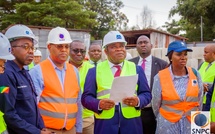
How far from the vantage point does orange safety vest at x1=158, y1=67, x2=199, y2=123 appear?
132 inches

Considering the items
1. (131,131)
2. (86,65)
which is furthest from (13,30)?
(86,65)

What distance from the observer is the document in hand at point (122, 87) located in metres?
2.94

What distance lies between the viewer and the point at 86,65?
4.71 metres

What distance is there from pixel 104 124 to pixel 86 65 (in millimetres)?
1700

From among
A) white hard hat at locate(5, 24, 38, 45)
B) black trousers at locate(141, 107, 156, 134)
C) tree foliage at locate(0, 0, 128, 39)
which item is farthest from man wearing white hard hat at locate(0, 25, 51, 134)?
tree foliage at locate(0, 0, 128, 39)

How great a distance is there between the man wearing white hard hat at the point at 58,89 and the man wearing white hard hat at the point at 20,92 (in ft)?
1.01

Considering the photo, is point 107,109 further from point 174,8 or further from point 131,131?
point 174,8

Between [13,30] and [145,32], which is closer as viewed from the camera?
[13,30]

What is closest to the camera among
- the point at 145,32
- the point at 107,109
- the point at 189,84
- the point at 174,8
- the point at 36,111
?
the point at 36,111

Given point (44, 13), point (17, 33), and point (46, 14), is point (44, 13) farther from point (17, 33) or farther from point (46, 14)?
point (17, 33)

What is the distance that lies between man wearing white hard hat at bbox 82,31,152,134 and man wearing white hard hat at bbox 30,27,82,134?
0.62ft

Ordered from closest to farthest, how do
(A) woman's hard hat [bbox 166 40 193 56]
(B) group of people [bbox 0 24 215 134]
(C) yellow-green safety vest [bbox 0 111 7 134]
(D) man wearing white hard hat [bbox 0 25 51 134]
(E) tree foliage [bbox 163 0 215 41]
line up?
1. (C) yellow-green safety vest [bbox 0 111 7 134]
2. (D) man wearing white hard hat [bbox 0 25 51 134]
3. (B) group of people [bbox 0 24 215 134]
4. (A) woman's hard hat [bbox 166 40 193 56]
5. (E) tree foliage [bbox 163 0 215 41]

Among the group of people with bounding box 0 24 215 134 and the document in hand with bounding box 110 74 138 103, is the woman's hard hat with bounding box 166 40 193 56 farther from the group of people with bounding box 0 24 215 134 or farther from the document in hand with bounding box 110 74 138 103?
the document in hand with bounding box 110 74 138 103

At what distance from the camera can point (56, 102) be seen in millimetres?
3186
